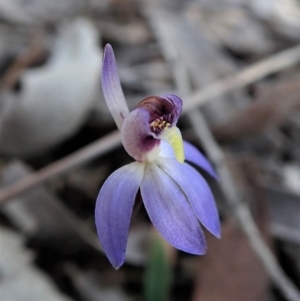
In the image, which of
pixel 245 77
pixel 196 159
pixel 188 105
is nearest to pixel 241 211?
pixel 196 159

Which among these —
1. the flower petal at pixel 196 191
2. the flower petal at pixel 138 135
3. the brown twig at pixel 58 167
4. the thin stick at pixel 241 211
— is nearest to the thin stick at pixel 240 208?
the thin stick at pixel 241 211

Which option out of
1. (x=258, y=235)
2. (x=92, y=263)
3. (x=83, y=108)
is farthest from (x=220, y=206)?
(x=83, y=108)

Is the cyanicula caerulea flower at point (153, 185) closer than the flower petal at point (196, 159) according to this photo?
Yes

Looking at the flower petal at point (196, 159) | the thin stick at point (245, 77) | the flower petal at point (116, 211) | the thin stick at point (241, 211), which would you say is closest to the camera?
the flower petal at point (116, 211)

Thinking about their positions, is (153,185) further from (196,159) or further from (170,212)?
(196,159)

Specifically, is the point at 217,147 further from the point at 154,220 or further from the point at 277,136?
the point at 154,220

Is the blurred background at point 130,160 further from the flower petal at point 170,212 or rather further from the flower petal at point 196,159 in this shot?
the flower petal at point 170,212
